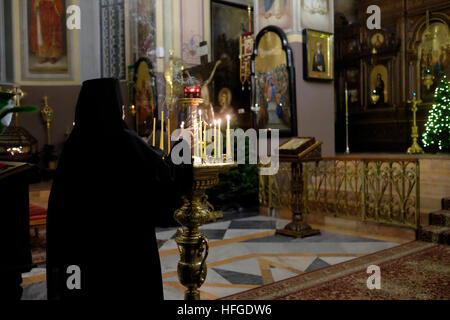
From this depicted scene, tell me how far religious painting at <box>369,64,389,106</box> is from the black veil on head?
11057 mm

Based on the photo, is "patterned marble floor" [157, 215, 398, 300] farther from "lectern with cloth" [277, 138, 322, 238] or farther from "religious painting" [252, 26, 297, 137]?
"religious painting" [252, 26, 297, 137]

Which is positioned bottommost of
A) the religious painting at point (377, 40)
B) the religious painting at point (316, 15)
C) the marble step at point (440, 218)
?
the marble step at point (440, 218)

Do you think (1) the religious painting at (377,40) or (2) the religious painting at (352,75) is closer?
(1) the religious painting at (377,40)

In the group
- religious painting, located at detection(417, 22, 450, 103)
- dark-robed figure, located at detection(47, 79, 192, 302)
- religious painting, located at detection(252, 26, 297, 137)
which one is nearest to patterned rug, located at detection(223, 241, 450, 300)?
dark-robed figure, located at detection(47, 79, 192, 302)

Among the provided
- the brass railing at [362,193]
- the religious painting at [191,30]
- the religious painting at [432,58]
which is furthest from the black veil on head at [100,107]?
the religious painting at [432,58]

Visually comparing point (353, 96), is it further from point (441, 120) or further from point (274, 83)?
point (274, 83)

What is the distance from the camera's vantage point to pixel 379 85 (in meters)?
12.2

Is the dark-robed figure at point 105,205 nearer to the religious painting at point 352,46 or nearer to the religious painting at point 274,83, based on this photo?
the religious painting at point 274,83

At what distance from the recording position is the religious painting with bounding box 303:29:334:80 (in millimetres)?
8211

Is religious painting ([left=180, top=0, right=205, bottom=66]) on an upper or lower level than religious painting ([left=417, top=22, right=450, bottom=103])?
upper

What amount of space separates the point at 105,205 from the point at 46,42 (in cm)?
1171

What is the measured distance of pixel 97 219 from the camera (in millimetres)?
2316

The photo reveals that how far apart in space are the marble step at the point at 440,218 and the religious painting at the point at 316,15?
4201 millimetres

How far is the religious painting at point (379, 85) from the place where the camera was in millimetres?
12055
